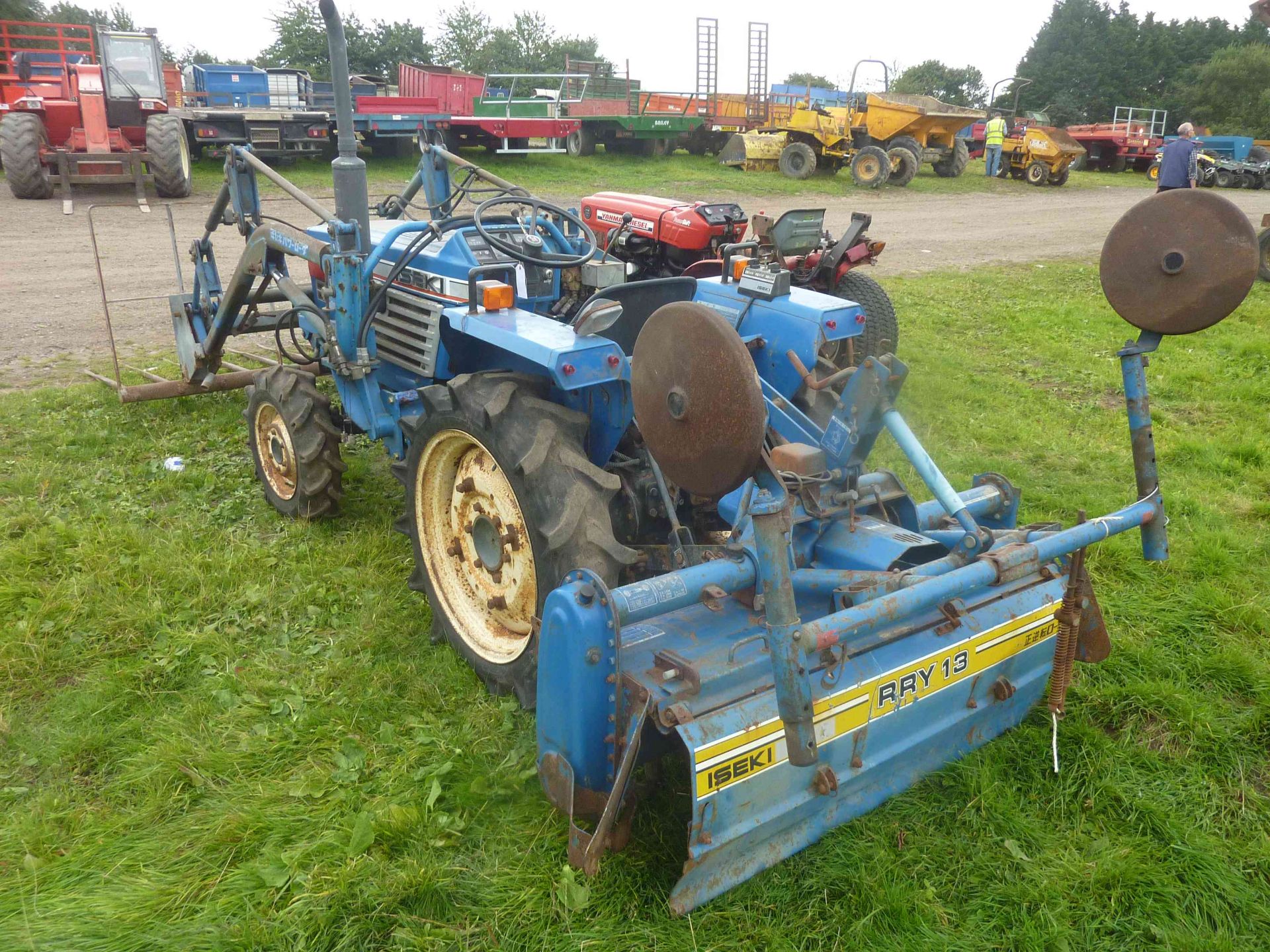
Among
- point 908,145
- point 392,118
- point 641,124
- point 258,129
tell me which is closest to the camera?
point 258,129

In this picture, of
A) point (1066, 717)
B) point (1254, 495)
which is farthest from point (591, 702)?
point (1254, 495)

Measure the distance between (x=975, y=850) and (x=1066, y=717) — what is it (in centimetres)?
72

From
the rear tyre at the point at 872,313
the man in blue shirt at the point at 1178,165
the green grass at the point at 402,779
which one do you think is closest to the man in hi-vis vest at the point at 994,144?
the man in blue shirt at the point at 1178,165

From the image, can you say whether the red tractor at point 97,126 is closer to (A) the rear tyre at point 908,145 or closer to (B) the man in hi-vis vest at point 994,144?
(A) the rear tyre at point 908,145

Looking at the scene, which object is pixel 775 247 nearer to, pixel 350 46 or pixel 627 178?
pixel 627 178

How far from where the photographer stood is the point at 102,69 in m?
12.8

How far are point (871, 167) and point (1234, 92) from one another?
29.6 meters

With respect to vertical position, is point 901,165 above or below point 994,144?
below

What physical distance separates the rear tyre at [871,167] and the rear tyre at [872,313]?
13857mm

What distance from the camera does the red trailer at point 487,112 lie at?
717 inches

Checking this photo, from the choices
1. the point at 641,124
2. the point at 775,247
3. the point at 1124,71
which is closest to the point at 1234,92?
the point at 1124,71

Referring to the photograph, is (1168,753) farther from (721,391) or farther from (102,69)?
(102,69)

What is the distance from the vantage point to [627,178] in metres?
17.8

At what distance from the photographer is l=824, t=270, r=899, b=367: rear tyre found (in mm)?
6020
